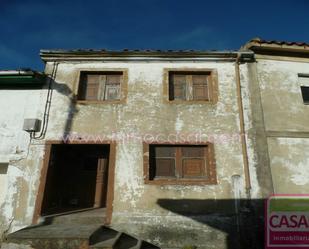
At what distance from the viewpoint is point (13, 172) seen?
7469 mm

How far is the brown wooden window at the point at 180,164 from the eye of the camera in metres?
7.53

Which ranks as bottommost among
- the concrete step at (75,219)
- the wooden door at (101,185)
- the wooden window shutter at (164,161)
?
the concrete step at (75,219)

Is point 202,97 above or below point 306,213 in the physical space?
above

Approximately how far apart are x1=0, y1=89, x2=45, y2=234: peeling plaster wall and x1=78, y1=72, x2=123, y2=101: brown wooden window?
1423 mm

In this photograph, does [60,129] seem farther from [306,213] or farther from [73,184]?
[306,213]

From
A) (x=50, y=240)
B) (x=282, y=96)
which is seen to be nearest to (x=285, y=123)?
(x=282, y=96)

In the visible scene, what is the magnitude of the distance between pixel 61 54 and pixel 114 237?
6393 mm

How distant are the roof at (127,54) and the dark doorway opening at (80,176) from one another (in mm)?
3204

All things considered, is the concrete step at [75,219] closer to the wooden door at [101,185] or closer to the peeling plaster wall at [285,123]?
the wooden door at [101,185]

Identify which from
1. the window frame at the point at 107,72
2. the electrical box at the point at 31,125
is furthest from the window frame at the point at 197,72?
the electrical box at the point at 31,125

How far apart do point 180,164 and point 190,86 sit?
2.83 metres

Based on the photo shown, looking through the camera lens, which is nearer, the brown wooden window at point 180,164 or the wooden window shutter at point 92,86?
the brown wooden window at point 180,164

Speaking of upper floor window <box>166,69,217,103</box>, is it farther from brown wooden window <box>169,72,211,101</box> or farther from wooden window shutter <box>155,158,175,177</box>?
wooden window shutter <box>155,158,175,177</box>

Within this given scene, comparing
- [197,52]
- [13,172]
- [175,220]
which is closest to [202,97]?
[197,52]
